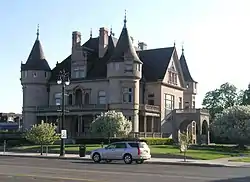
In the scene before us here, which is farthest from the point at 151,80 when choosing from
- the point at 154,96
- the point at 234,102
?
the point at 234,102

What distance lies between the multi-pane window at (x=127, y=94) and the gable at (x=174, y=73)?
25.4 ft

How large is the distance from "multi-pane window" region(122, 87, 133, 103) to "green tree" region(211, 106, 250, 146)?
560 inches

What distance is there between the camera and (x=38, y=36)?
78.4 metres

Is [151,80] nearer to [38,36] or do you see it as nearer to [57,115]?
[57,115]

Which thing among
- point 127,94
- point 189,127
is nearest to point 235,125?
point 189,127

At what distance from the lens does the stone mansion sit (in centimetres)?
6825

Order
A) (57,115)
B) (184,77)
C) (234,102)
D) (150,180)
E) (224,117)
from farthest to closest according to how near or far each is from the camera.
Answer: (234,102) → (184,77) → (57,115) → (224,117) → (150,180)

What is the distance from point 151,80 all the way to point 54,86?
1626 cm

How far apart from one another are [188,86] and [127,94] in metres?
19.9

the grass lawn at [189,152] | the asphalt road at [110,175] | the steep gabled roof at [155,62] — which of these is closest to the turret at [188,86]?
the steep gabled roof at [155,62]

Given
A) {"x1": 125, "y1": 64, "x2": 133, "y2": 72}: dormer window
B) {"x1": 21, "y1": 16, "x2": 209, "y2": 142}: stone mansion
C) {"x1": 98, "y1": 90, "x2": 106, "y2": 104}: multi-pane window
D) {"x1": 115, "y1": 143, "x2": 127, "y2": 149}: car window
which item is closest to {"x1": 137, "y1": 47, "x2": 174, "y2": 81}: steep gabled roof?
{"x1": 21, "y1": 16, "x2": 209, "y2": 142}: stone mansion

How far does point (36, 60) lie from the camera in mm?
76688

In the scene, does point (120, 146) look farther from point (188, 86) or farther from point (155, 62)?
point (188, 86)

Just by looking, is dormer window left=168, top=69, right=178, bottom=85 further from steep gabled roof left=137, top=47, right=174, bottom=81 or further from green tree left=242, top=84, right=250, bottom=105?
green tree left=242, top=84, right=250, bottom=105
